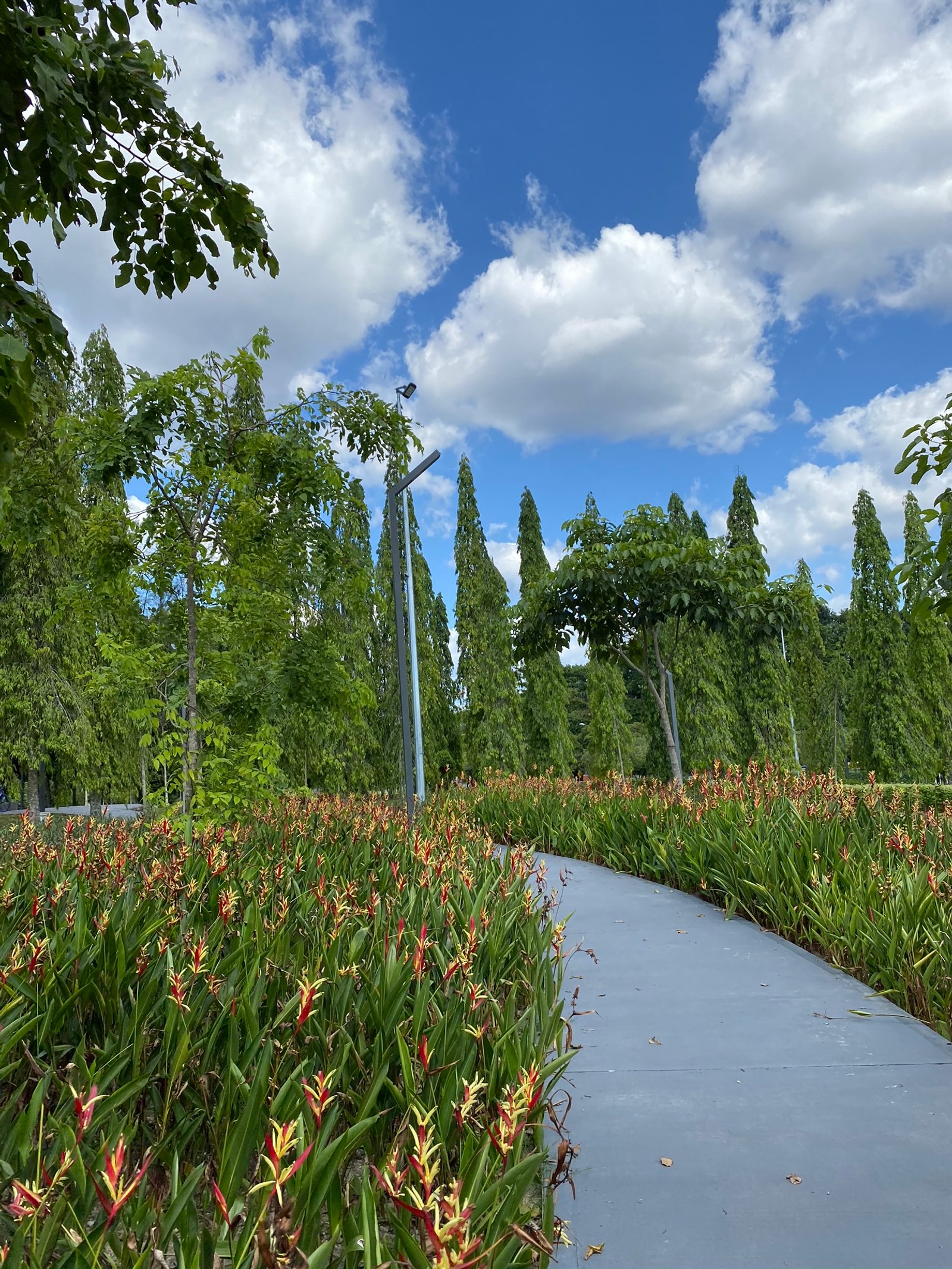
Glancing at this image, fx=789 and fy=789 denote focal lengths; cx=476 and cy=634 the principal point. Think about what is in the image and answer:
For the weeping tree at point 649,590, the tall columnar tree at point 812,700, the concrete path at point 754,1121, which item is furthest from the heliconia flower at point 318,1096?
the tall columnar tree at point 812,700

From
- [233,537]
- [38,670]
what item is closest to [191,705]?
[233,537]

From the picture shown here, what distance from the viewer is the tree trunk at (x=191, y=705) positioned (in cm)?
686

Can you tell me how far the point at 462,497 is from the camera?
2680 centimetres

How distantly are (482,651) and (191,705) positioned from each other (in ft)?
61.1

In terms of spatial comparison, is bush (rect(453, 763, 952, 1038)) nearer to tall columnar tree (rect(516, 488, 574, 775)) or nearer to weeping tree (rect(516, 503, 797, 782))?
weeping tree (rect(516, 503, 797, 782))

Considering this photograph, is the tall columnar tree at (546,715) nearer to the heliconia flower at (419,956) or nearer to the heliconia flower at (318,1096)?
the heliconia flower at (419,956)

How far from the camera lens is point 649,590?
11.3m

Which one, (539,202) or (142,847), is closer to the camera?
(142,847)

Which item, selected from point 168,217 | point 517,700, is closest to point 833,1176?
point 168,217

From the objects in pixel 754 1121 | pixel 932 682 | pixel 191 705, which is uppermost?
pixel 932 682

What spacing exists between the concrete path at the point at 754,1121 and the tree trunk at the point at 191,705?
12.3 ft

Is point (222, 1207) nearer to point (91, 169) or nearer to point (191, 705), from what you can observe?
point (91, 169)

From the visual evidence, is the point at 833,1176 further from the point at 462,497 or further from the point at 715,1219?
the point at 462,497

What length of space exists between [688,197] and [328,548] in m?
5.10
